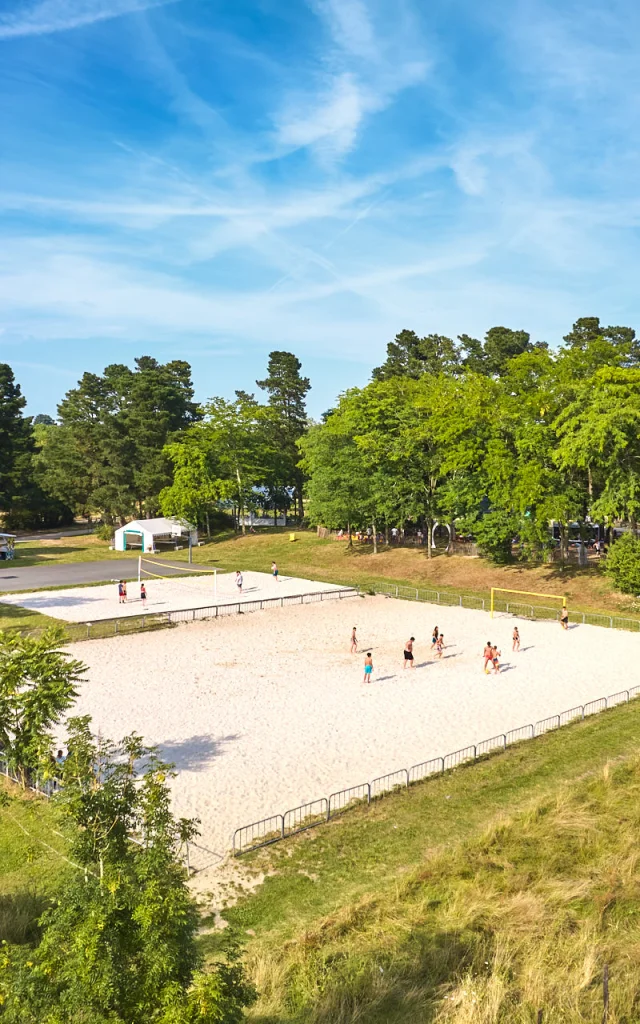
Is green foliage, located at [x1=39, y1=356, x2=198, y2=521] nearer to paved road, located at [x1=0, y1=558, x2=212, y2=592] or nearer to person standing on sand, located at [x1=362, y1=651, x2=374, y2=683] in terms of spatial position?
paved road, located at [x1=0, y1=558, x2=212, y2=592]

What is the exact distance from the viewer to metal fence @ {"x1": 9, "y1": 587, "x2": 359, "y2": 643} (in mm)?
31375

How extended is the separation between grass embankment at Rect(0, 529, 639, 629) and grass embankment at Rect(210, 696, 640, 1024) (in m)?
23.0

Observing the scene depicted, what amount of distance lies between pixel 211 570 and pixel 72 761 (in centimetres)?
4322

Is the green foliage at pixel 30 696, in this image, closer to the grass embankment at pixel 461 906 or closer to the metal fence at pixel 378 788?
the metal fence at pixel 378 788

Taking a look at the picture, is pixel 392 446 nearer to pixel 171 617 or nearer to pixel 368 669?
pixel 171 617

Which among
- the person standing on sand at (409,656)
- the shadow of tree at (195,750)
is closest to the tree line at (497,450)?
the person standing on sand at (409,656)

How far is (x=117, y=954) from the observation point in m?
6.25

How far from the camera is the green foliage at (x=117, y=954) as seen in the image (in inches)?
238

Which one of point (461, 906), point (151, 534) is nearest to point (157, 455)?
point (151, 534)

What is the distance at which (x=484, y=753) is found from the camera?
63.2ft

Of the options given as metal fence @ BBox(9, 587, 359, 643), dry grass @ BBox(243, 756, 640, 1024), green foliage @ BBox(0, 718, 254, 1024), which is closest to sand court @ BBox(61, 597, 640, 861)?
metal fence @ BBox(9, 587, 359, 643)

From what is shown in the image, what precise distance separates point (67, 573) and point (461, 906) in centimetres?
4268

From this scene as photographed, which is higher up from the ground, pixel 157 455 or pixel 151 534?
pixel 157 455

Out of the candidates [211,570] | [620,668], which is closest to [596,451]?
[620,668]
